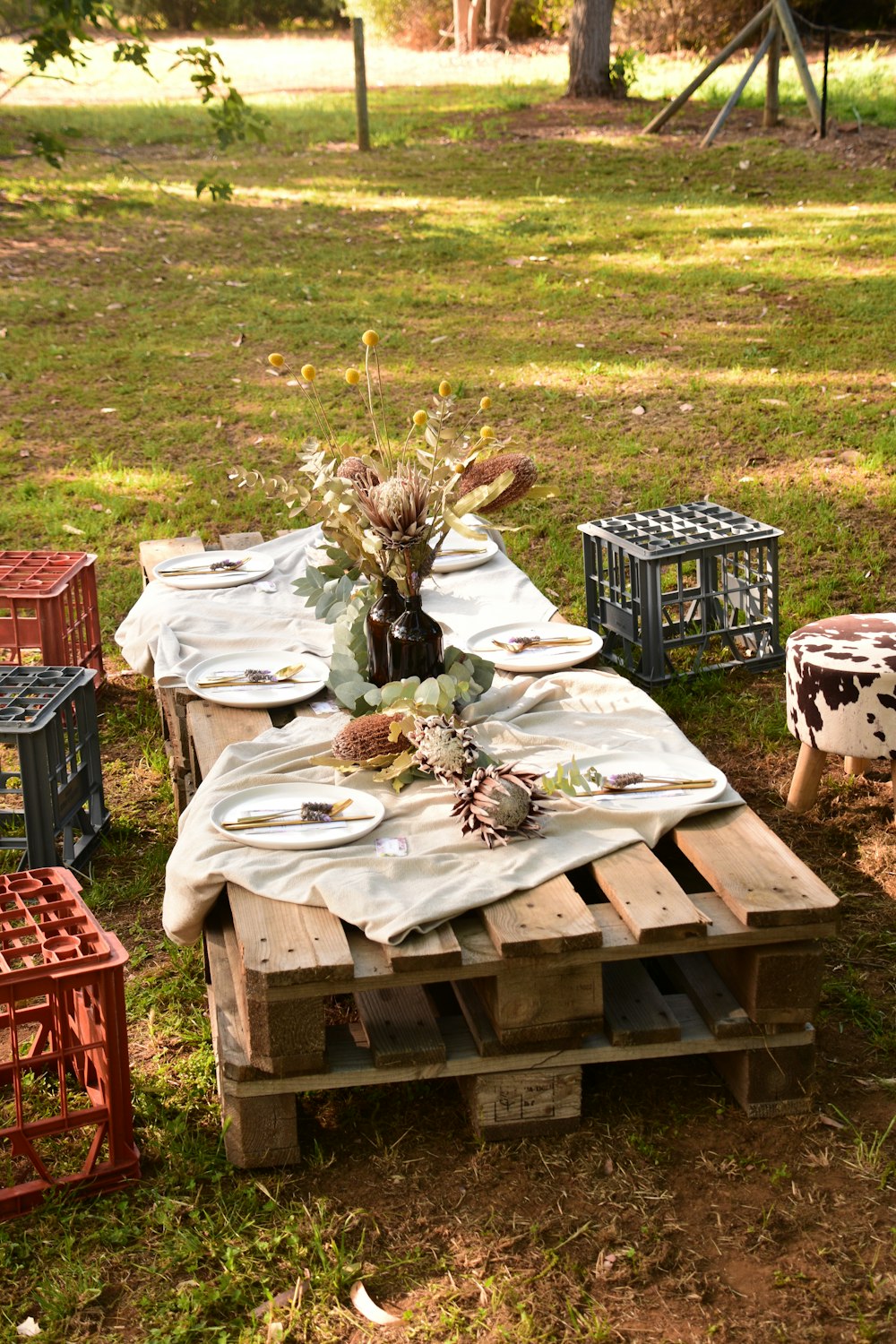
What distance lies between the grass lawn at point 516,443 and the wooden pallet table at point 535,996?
0.14m

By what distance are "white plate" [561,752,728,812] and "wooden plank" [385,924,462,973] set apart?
0.60m

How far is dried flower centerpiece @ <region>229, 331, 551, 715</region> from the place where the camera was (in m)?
3.15

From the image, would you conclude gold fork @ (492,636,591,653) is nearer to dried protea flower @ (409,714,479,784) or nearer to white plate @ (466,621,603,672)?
white plate @ (466,621,603,672)

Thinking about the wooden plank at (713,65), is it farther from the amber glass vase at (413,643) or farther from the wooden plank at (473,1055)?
the wooden plank at (473,1055)

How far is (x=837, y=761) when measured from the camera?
4359mm

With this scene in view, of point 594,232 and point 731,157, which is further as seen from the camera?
point 731,157

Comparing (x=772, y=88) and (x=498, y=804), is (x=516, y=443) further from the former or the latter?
(x=772, y=88)

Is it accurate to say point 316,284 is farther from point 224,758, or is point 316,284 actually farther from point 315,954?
point 315,954

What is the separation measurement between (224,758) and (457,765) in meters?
0.61

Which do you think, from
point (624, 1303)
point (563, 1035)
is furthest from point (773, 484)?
point (624, 1303)

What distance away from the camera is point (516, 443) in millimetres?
7172

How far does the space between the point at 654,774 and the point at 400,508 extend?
865mm

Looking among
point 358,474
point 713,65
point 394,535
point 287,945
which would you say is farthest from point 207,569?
point 713,65

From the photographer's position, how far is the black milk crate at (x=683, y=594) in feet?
15.1
